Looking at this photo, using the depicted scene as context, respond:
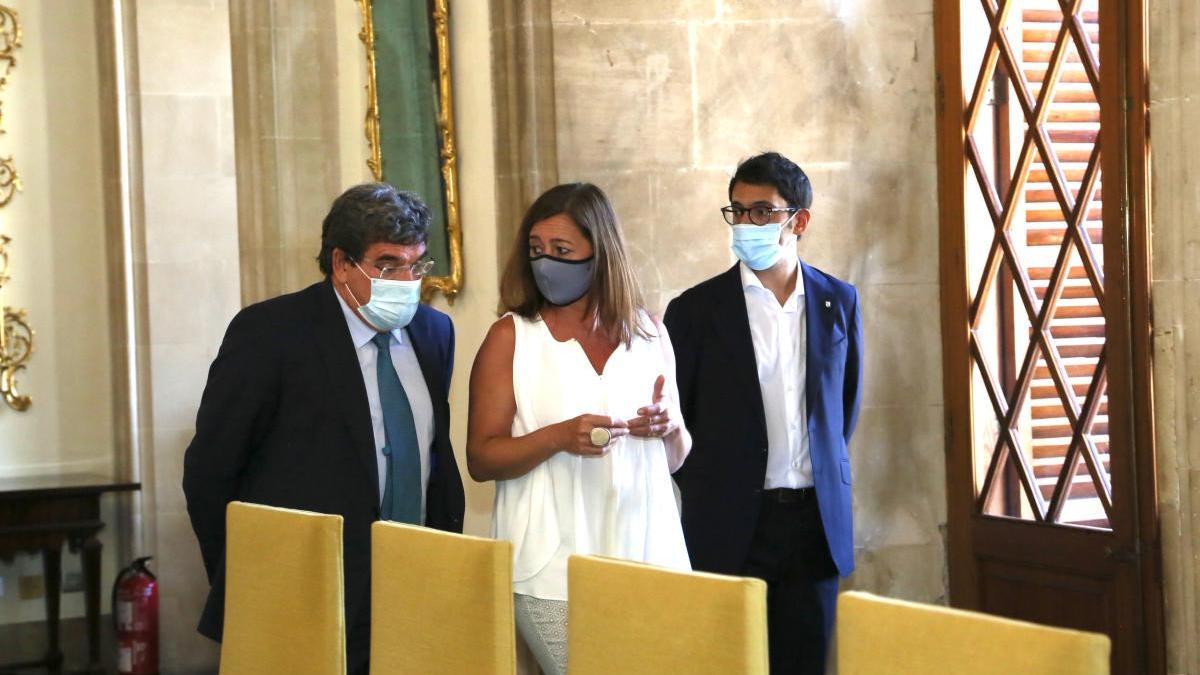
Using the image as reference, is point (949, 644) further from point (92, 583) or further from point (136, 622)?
point (136, 622)

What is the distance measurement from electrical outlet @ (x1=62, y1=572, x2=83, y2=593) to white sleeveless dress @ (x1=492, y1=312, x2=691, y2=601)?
17.6 ft

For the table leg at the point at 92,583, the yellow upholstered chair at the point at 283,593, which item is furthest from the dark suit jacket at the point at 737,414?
the table leg at the point at 92,583

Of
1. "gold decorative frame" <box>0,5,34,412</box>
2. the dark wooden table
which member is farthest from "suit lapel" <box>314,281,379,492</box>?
"gold decorative frame" <box>0,5,34,412</box>

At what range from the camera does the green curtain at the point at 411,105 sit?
5.51m

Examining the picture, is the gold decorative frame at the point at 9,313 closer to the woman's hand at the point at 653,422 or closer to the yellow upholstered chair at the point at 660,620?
the woman's hand at the point at 653,422

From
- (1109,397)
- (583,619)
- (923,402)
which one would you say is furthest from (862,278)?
(583,619)

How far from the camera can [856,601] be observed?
2.05 metres

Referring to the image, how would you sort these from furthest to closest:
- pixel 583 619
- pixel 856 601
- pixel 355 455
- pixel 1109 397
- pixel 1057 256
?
pixel 1057 256 < pixel 1109 397 < pixel 355 455 < pixel 583 619 < pixel 856 601

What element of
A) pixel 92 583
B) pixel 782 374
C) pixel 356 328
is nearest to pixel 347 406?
pixel 356 328

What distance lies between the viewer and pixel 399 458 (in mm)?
3346

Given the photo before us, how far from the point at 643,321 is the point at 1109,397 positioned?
1601 millimetres

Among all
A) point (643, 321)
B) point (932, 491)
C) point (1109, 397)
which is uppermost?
point (643, 321)

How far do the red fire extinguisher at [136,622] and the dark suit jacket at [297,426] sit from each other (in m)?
4.21

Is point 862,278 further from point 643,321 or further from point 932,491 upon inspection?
point 643,321
